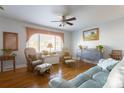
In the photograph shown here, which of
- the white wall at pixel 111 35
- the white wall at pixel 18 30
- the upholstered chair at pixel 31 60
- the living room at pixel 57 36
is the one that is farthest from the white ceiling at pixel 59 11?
the upholstered chair at pixel 31 60

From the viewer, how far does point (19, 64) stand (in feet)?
14.1

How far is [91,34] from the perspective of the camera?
5309mm

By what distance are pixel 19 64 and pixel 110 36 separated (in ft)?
13.4

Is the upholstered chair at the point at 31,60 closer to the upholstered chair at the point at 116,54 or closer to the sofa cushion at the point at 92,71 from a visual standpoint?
the sofa cushion at the point at 92,71

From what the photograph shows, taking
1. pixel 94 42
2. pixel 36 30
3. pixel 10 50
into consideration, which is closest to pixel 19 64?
pixel 10 50

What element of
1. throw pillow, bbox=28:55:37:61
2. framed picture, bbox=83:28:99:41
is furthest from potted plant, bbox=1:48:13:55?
framed picture, bbox=83:28:99:41

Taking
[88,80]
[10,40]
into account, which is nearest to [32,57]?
[10,40]

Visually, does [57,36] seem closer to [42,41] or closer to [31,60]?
[42,41]

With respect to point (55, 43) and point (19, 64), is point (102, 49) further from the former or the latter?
point (19, 64)

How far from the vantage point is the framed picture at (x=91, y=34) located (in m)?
5.07

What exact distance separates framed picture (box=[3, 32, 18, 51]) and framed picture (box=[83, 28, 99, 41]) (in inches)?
137

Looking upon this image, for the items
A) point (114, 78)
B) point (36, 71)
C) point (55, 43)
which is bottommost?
point (36, 71)

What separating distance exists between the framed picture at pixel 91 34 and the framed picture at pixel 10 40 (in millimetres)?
3468

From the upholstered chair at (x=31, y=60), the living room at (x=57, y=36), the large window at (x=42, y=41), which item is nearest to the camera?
the living room at (x=57, y=36)
